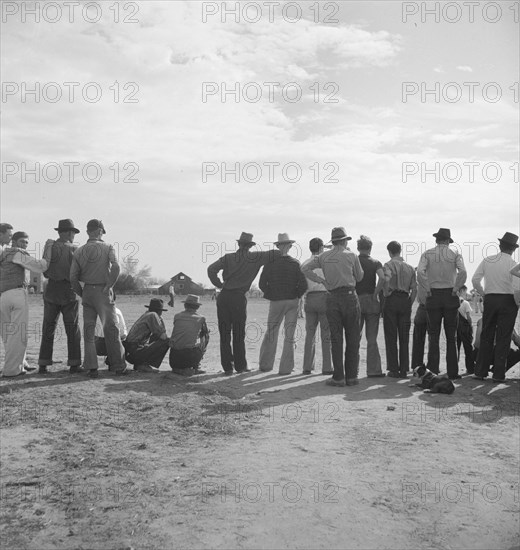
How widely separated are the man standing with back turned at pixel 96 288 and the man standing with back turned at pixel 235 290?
1.61m

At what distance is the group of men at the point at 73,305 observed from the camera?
9750 mm

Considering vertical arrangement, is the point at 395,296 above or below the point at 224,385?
above

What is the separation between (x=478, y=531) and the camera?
5.01 meters

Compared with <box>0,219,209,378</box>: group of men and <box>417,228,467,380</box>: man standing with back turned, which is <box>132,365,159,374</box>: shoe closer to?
<box>0,219,209,378</box>: group of men

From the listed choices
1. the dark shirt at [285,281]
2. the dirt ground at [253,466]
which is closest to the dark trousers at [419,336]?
the dirt ground at [253,466]

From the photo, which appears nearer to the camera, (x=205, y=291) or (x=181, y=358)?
(x=181, y=358)

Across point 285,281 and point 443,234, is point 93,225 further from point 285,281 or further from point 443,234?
point 443,234

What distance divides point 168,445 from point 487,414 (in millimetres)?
4069

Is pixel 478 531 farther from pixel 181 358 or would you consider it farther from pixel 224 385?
pixel 181 358

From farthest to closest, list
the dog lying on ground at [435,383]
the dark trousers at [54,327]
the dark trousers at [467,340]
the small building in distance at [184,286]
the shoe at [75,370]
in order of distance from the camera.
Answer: the small building in distance at [184,286]
the dark trousers at [467,340]
the shoe at [75,370]
the dark trousers at [54,327]
the dog lying on ground at [435,383]

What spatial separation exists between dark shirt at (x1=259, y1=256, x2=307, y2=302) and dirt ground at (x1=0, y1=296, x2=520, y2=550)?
1.75 meters

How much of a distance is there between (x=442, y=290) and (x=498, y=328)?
3.29 ft

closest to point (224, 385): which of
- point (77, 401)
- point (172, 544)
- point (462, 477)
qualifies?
point (77, 401)

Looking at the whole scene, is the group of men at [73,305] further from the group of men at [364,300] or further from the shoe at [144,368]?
the group of men at [364,300]
